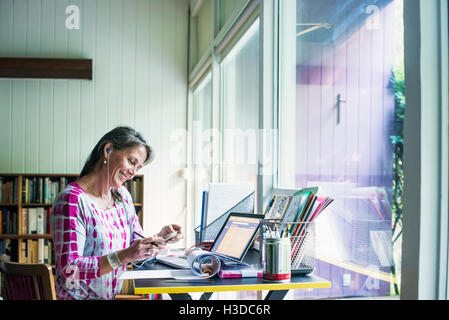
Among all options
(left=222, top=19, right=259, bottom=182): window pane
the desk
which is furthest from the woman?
(left=222, top=19, right=259, bottom=182): window pane

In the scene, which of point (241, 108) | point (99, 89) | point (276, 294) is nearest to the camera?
point (276, 294)

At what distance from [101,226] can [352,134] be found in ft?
3.53

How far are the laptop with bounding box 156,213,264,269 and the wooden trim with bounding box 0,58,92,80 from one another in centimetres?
385

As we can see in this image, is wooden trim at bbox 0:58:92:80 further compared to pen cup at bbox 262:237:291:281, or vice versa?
wooden trim at bbox 0:58:92:80

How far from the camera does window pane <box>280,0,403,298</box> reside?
1.47 meters

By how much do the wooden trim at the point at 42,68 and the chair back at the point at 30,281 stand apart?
3.89 meters

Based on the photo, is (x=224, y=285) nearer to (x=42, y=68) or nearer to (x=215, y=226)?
(x=215, y=226)

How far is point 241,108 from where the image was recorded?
346cm

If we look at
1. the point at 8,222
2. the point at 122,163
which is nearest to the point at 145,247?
the point at 122,163

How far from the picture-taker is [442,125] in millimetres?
1204

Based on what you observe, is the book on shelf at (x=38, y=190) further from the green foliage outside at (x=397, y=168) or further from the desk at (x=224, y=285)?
the green foliage outside at (x=397, y=168)

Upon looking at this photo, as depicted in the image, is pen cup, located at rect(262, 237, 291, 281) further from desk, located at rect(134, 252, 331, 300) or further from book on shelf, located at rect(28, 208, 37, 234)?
book on shelf, located at rect(28, 208, 37, 234)

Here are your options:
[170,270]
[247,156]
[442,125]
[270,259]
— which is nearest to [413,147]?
[442,125]

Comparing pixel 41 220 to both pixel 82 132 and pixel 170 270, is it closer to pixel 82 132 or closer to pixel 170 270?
pixel 82 132
